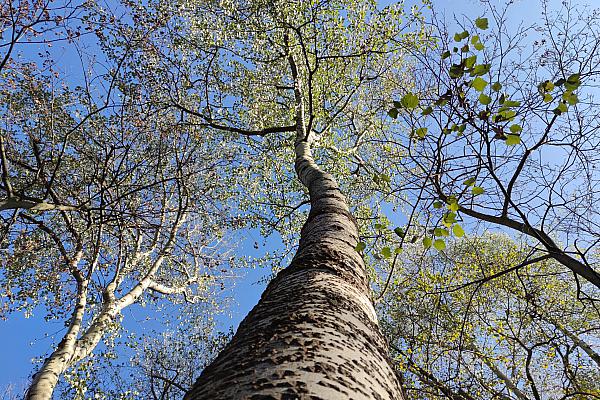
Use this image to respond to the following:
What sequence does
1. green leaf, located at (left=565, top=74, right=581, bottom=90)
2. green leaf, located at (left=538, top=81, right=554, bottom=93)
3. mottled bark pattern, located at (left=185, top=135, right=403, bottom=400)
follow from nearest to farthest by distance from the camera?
mottled bark pattern, located at (left=185, top=135, right=403, bottom=400), green leaf, located at (left=565, top=74, right=581, bottom=90), green leaf, located at (left=538, top=81, right=554, bottom=93)

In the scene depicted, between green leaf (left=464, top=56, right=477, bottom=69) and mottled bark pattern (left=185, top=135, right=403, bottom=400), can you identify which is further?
green leaf (left=464, top=56, right=477, bottom=69)

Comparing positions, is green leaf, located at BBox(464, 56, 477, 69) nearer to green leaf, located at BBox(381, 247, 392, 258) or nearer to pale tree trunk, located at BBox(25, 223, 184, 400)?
green leaf, located at BBox(381, 247, 392, 258)

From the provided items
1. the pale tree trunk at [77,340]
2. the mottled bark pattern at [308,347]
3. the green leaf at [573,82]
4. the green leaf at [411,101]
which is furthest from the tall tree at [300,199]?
the pale tree trunk at [77,340]

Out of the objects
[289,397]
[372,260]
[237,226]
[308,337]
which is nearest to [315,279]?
[308,337]

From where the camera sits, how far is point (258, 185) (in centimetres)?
1084

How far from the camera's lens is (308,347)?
3.16 feet

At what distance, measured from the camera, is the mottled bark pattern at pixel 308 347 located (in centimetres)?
79

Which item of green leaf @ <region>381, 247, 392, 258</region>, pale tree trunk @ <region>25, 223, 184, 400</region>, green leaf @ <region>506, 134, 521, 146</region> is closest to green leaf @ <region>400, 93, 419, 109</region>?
green leaf @ <region>506, 134, 521, 146</region>

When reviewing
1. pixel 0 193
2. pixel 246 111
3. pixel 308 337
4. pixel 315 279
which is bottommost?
pixel 308 337

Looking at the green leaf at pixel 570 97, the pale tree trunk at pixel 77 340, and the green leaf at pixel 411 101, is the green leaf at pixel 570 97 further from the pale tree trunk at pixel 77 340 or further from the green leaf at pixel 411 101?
the pale tree trunk at pixel 77 340

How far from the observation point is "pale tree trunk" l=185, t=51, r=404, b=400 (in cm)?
79

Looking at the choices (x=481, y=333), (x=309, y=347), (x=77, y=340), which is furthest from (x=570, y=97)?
(x=77, y=340)

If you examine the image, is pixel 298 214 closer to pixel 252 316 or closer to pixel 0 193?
pixel 0 193

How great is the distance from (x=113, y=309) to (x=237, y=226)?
3399 mm
